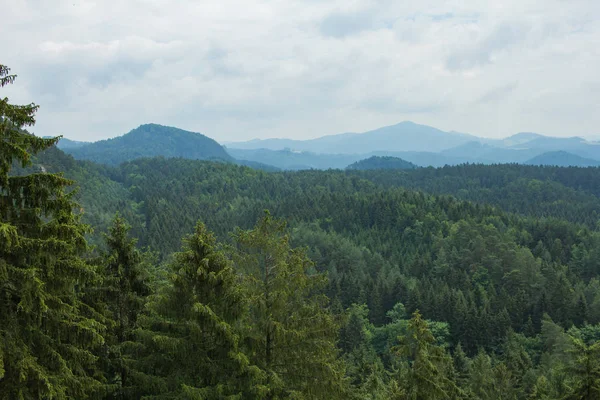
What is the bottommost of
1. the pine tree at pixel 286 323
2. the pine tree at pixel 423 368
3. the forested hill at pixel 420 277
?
the forested hill at pixel 420 277

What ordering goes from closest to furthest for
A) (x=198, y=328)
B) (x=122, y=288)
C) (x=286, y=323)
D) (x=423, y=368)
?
→ (x=198, y=328)
(x=286, y=323)
(x=122, y=288)
(x=423, y=368)

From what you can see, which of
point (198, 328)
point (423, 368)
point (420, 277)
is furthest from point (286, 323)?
point (420, 277)

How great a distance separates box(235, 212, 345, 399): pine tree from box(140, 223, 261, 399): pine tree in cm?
75

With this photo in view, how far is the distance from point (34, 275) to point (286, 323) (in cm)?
740

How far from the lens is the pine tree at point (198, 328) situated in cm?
1223

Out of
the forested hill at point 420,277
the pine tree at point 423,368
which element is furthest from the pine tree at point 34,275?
the pine tree at point 423,368

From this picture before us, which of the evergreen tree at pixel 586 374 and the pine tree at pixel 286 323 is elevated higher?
the pine tree at pixel 286 323

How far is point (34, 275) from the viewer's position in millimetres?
8578

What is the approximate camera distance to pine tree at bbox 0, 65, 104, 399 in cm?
879

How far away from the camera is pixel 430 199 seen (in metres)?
131

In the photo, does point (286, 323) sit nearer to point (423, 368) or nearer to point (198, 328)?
point (198, 328)

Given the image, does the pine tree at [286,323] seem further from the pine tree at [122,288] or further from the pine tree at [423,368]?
the pine tree at [122,288]

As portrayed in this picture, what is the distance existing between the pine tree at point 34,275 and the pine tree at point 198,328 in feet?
8.65

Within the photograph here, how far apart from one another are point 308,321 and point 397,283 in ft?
210
